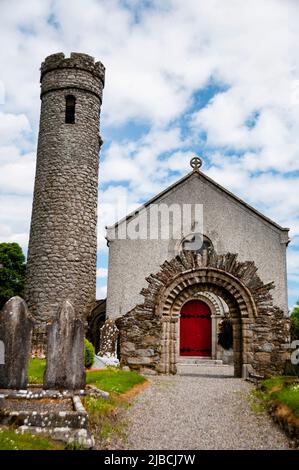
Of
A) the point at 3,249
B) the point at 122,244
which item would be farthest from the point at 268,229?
the point at 3,249

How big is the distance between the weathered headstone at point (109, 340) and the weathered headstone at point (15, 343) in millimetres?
6217

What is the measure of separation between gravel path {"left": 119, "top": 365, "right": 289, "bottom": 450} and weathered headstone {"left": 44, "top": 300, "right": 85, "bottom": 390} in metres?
1.31

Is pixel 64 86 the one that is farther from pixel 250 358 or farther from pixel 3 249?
pixel 250 358

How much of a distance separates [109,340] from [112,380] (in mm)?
3633

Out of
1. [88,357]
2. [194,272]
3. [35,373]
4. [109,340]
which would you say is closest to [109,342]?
[109,340]

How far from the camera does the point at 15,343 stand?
865 centimetres

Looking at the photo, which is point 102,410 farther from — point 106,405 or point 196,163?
point 196,163

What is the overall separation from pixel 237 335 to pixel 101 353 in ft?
14.7

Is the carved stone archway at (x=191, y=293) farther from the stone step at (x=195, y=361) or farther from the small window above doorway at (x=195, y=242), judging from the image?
the stone step at (x=195, y=361)

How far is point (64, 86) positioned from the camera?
21047mm

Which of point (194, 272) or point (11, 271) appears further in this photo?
point (11, 271)

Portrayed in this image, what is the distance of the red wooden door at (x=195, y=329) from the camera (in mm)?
22869
